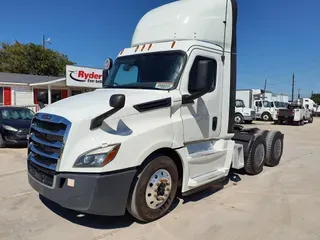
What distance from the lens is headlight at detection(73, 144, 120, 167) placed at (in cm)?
334

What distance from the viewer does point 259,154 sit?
22.3 feet

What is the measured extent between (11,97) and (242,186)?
20605 mm

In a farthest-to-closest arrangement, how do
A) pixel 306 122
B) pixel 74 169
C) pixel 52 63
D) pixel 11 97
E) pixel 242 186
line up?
pixel 52 63 → pixel 306 122 → pixel 11 97 → pixel 242 186 → pixel 74 169

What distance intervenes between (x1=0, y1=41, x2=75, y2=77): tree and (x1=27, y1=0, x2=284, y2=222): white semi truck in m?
36.3

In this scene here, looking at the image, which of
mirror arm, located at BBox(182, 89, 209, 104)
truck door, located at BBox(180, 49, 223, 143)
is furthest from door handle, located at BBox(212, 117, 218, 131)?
mirror arm, located at BBox(182, 89, 209, 104)

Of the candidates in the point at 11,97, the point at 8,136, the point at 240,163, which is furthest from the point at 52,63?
the point at 240,163

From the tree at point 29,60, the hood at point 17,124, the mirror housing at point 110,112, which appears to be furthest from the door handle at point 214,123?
the tree at point 29,60

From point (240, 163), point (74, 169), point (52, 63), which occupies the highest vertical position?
point (52, 63)

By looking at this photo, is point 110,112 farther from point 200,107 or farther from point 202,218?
point 202,218

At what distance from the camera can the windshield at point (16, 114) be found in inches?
421

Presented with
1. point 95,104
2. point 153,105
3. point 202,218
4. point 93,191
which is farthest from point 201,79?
point 93,191

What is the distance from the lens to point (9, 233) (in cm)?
365

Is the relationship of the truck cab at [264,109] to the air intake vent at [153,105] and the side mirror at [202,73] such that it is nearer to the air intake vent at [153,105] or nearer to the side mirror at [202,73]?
the side mirror at [202,73]

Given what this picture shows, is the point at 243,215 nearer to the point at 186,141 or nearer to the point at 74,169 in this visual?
the point at 186,141
